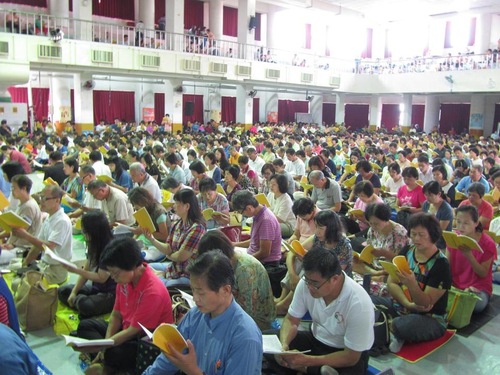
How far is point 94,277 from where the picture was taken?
3.77 meters

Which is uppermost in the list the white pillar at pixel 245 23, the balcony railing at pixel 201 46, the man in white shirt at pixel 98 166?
the white pillar at pixel 245 23

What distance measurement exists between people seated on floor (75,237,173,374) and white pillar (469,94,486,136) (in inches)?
941

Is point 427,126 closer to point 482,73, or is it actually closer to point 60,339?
point 482,73

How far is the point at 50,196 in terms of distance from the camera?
14.4 feet

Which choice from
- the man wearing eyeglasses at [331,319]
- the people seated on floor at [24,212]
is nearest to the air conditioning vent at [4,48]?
the people seated on floor at [24,212]

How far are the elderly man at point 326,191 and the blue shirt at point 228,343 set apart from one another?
170 inches

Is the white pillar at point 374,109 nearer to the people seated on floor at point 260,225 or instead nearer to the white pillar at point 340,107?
the white pillar at point 340,107

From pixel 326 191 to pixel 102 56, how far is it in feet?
37.8

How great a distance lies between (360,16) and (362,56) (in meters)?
4.12

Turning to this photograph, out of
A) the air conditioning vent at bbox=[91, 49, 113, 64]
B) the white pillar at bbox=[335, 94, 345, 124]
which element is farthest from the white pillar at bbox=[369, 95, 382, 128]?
the air conditioning vent at bbox=[91, 49, 113, 64]

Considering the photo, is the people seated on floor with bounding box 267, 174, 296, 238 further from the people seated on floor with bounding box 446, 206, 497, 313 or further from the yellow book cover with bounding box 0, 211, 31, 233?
the yellow book cover with bounding box 0, 211, 31, 233

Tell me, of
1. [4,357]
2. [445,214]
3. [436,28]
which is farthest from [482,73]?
[4,357]

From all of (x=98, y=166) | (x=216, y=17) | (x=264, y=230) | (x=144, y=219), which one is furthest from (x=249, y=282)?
(x=216, y=17)

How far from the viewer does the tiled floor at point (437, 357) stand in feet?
11.6
